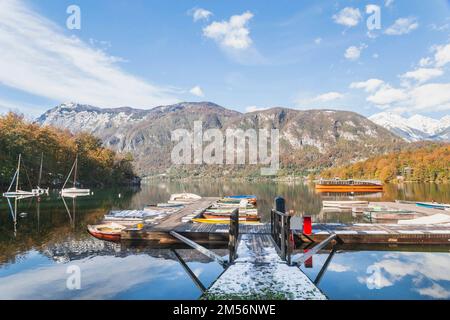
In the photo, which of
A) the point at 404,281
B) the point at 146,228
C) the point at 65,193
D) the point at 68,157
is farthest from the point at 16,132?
the point at 404,281

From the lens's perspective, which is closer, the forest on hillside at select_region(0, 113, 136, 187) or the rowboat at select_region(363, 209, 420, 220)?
the rowboat at select_region(363, 209, 420, 220)

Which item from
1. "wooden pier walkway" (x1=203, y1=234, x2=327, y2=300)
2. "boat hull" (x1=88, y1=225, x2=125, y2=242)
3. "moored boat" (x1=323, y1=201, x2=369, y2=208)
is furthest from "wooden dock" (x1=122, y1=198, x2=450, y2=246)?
"moored boat" (x1=323, y1=201, x2=369, y2=208)

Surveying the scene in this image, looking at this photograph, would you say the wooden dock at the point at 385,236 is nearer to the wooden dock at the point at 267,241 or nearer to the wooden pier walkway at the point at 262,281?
the wooden dock at the point at 267,241

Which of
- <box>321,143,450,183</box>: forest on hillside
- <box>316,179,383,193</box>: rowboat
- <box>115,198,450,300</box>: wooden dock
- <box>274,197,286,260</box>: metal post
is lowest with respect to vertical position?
<box>316,179,383,193</box>: rowboat

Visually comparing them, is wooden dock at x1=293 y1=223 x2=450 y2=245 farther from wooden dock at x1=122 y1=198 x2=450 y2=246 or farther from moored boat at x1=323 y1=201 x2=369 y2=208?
moored boat at x1=323 y1=201 x2=369 y2=208

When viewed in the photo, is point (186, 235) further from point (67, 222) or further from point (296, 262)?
point (67, 222)

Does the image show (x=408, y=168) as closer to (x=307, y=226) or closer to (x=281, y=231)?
(x=307, y=226)

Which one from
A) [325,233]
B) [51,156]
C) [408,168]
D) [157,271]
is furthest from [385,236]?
[408,168]
